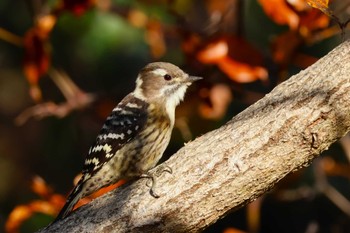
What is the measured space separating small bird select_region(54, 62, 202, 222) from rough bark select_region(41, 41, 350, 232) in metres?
0.77

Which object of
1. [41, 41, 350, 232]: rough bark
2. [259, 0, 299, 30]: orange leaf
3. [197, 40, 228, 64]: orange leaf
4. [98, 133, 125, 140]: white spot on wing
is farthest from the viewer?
[98, 133, 125, 140]: white spot on wing

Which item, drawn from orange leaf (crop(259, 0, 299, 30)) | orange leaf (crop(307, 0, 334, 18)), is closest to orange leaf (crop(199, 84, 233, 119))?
orange leaf (crop(259, 0, 299, 30))

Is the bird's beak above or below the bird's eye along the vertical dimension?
below

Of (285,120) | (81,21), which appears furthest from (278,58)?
(81,21)

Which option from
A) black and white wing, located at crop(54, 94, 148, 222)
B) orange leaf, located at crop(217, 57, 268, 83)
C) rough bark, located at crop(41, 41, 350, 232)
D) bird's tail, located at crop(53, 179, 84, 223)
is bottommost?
rough bark, located at crop(41, 41, 350, 232)

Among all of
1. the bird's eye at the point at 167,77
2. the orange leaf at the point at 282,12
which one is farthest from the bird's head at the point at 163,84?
the orange leaf at the point at 282,12

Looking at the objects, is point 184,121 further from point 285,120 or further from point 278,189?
point 285,120

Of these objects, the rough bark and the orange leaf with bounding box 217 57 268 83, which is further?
the orange leaf with bounding box 217 57 268 83

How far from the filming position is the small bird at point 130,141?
497cm

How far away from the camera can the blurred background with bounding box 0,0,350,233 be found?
16.2ft

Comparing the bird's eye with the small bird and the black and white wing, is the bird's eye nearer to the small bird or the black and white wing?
the small bird

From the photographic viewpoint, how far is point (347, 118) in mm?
3932

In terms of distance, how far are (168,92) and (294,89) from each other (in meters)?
1.48

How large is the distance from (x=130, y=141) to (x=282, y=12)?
1.18 m
